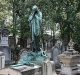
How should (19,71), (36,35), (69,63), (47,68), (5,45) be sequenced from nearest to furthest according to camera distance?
(19,71) → (47,68) → (69,63) → (36,35) → (5,45)

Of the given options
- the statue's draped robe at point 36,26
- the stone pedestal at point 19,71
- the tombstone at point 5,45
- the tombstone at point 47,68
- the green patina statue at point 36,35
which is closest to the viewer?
the stone pedestal at point 19,71

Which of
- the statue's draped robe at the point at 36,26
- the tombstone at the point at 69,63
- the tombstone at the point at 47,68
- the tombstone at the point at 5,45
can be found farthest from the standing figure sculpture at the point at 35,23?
the tombstone at the point at 5,45

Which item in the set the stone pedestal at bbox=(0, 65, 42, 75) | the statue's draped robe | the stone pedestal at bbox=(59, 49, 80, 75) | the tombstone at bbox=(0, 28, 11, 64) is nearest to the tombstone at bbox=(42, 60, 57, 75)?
the stone pedestal at bbox=(0, 65, 42, 75)

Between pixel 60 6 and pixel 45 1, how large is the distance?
50.5 inches

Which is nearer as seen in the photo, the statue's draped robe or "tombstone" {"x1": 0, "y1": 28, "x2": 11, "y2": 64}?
the statue's draped robe

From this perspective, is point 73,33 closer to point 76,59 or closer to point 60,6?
point 60,6

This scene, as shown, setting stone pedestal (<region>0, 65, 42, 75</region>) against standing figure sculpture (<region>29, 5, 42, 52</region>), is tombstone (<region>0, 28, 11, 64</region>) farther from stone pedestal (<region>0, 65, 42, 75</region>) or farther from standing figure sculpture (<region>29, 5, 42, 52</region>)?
stone pedestal (<region>0, 65, 42, 75</region>)

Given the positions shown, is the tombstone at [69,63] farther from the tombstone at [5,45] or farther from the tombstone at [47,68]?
the tombstone at [5,45]

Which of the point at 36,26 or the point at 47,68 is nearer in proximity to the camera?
the point at 47,68

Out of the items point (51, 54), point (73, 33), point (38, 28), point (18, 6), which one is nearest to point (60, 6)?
point (73, 33)

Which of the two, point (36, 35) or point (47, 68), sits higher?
point (36, 35)

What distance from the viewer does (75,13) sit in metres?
22.2

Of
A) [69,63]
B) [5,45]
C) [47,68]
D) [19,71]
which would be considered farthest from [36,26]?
[5,45]

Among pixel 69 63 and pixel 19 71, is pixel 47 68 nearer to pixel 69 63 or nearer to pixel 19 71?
pixel 19 71
